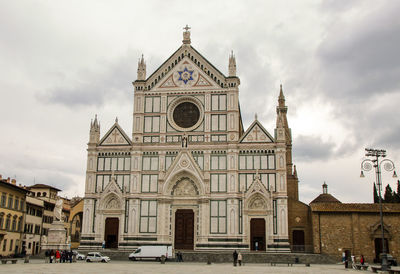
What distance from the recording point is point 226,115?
4631 centimetres

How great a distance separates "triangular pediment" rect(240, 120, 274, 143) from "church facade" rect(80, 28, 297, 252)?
10cm

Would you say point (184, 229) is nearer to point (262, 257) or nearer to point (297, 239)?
point (262, 257)

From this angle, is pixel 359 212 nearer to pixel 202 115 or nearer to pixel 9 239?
pixel 202 115

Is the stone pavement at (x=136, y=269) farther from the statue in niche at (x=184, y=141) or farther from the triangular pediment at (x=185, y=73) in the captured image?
the triangular pediment at (x=185, y=73)

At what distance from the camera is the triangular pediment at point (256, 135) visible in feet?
148

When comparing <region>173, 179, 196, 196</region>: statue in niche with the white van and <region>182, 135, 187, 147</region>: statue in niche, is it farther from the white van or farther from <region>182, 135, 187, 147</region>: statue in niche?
the white van

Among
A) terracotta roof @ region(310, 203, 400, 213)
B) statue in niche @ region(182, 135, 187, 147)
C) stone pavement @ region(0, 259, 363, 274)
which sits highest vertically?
statue in niche @ region(182, 135, 187, 147)

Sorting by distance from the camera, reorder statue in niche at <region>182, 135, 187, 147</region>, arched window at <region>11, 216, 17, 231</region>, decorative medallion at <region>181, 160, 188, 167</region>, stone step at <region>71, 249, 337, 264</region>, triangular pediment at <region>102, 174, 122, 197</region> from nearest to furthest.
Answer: stone step at <region>71, 249, 337, 264</region>, decorative medallion at <region>181, 160, 188, 167</region>, triangular pediment at <region>102, 174, 122, 197</region>, statue in niche at <region>182, 135, 187, 147</region>, arched window at <region>11, 216, 17, 231</region>

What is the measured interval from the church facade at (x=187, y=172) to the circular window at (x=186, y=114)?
107 mm

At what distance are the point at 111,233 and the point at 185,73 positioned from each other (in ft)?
60.9

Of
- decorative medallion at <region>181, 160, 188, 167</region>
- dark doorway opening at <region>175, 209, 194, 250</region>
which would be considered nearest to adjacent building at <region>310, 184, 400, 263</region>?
dark doorway opening at <region>175, 209, 194, 250</region>

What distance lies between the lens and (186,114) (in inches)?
1869

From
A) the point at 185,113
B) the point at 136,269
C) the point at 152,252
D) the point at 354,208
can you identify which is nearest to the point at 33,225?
the point at 152,252

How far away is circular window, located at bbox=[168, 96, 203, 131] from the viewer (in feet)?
154
